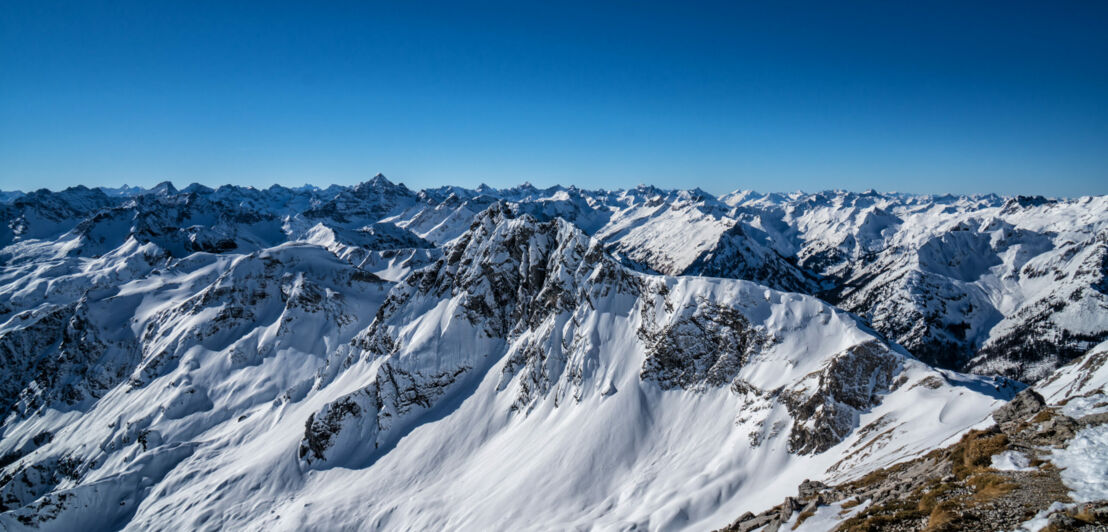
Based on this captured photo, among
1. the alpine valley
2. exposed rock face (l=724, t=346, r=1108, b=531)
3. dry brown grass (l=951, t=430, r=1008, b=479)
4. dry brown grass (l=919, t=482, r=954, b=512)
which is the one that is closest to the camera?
exposed rock face (l=724, t=346, r=1108, b=531)

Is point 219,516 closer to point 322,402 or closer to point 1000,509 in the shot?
point 322,402

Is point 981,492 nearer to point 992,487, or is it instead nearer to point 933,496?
point 992,487

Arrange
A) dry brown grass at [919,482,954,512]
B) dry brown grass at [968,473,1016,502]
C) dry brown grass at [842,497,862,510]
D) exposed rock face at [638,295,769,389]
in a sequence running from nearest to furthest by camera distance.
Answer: dry brown grass at [968,473,1016,502] → dry brown grass at [919,482,954,512] → dry brown grass at [842,497,862,510] → exposed rock face at [638,295,769,389]

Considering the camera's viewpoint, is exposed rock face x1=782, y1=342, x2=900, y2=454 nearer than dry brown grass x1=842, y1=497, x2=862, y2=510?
No

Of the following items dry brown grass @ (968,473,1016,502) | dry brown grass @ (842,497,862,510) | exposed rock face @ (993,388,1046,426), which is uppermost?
dry brown grass @ (968,473,1016,502)

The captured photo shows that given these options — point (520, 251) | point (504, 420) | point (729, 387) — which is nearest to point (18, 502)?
point (504, 420)

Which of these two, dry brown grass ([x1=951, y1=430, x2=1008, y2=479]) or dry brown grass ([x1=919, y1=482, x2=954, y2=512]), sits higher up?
dry brown grass ([x1=919, y1=482, x2=954, y2=512])

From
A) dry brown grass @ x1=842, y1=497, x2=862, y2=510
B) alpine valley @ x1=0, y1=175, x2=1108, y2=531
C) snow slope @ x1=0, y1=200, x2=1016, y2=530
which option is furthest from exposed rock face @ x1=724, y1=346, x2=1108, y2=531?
snow slope @ x1=0, y1=200, x2=1016, y2=530

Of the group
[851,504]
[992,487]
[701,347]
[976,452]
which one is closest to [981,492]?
[992,487]

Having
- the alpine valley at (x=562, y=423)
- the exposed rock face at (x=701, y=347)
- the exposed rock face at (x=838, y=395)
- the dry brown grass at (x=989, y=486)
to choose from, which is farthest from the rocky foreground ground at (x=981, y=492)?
the exposed rock face at (x=701, y=347)

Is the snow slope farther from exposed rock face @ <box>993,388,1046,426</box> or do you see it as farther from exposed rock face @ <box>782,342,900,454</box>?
exposed rock face @ <box>993,388,1046,426</box>

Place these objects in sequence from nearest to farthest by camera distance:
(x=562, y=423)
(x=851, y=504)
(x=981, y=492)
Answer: (x=981, y=492) < (x=851, y=504) < (x=562, y=423)
